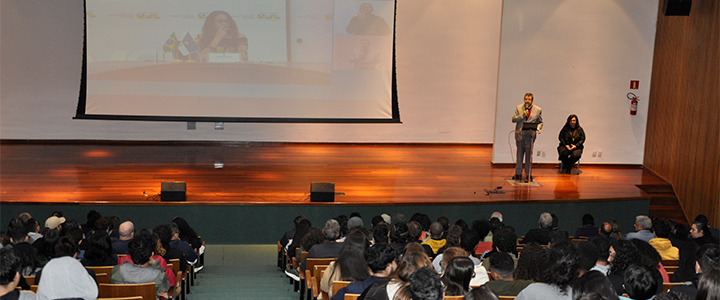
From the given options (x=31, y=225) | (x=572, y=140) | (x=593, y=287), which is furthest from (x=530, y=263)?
(x=572, y=140)

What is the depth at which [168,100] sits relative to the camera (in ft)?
33.0

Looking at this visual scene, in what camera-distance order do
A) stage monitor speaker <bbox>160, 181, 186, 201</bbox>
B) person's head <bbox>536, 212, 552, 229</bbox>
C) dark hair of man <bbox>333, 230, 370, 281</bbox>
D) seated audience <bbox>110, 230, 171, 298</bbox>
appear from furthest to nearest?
stage monitor speaker <bbox>160, 181, 186, 201</bbox> → person's head <bbox>536, 212, 552, 229</bbox> → seated audience <bbox>110, 230, 171, 298</bbox> → dark hair of man <bbox>333, 230, 370, 281</bbox>

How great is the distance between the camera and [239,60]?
33.2 ft

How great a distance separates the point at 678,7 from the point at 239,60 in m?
6.46

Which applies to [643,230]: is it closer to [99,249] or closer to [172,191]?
[99,249]

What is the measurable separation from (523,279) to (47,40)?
9.87 meters

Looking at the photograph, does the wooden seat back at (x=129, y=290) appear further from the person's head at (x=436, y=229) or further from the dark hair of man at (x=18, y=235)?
the person's head at (x=436, y=229)

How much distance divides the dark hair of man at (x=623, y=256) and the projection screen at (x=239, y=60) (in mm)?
6726

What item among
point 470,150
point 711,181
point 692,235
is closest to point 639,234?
point 692,235

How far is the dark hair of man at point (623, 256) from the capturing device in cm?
368

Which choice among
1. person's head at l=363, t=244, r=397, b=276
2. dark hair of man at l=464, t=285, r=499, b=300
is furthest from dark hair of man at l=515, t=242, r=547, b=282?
dark hair of man at l=464, t=285, r=499, b=300

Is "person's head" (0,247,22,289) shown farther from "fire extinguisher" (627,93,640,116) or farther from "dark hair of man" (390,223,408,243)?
"fire extinguisher" (627,93,640,116)

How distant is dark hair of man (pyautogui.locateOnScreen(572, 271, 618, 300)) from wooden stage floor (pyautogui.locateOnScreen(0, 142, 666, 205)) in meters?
4.44

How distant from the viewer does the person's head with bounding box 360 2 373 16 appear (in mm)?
10047
